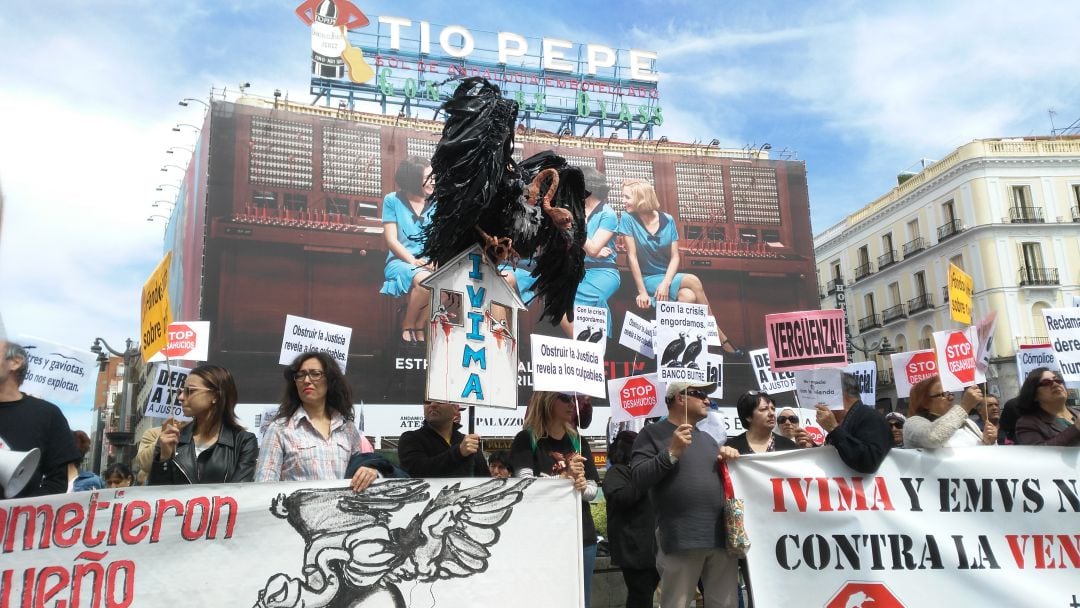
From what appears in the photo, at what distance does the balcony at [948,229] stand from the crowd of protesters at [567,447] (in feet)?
106

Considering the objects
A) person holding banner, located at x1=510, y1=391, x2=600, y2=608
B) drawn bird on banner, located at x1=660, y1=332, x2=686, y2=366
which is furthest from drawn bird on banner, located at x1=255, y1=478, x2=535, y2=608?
drawn bird on banner, located at x1=660, y1=332, x2=686, y2=366

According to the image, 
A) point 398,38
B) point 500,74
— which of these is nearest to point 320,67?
point 398,38

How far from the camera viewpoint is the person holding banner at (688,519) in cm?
413

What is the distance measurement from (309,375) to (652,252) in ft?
82.2

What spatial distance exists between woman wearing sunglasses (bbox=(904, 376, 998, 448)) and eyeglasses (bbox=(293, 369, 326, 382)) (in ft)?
10.6

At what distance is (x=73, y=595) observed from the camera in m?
3.17

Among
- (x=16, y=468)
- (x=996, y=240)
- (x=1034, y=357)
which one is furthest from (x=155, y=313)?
(x=996, y=240)

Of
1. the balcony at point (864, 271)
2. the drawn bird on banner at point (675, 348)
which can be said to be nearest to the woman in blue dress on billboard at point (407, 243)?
the drawn bird on banner at point (675, 348)

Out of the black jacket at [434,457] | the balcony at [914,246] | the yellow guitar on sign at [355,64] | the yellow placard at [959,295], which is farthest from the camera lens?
the balcony at [914,246]

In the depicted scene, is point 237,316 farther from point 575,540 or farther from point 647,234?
point 575,540

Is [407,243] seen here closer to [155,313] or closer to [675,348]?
[675,348]

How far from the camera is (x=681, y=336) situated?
9852 millimetres

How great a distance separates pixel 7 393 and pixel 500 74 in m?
30.6

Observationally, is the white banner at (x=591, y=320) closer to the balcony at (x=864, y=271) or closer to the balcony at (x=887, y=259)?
the balcony at (x=887, y=259)
